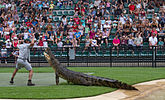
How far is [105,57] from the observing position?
67.6 feet

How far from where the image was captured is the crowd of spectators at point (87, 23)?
23.8m

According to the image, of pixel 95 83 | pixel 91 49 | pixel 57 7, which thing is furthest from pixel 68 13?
pixel 95 83

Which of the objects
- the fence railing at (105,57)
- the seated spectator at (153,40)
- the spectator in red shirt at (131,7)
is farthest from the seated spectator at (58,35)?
the seated spectator at (153,40)

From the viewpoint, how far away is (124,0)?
27906 mm

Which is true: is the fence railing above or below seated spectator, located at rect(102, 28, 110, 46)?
below

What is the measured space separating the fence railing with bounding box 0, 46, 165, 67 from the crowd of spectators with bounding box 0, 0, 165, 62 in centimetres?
191

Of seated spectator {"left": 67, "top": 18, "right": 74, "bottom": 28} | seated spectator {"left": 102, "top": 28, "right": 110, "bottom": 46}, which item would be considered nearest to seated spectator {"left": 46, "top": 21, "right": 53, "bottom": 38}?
seated spectator {"left": 67, "top": 18, "right": 74, "bottom": 28}

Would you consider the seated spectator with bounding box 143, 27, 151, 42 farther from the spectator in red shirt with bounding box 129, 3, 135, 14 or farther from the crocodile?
the crocodile

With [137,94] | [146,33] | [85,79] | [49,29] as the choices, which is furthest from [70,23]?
[137,94]

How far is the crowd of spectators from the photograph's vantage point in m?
23.8

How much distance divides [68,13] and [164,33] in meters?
9.05

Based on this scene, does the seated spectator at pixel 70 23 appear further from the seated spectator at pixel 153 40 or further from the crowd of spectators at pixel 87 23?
the seated spectator at pixel 153 40

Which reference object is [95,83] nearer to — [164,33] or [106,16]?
[164,33]

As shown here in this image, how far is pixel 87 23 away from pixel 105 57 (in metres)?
5.76
